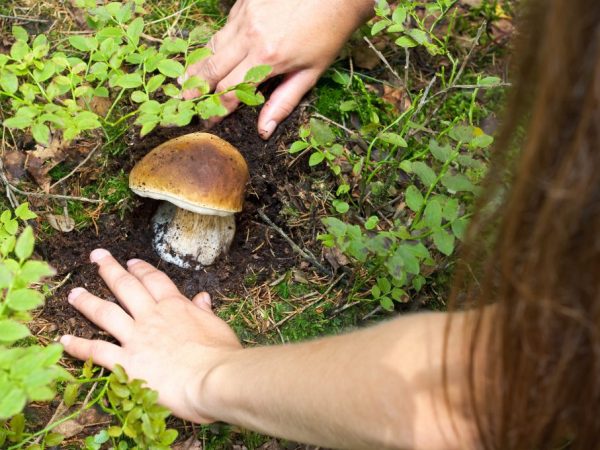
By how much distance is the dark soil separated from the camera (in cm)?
224

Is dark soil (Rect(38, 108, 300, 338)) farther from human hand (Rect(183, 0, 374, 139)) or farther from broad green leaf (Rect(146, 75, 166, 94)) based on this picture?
broad green leaf (Rect(146, 75, 166, 94))

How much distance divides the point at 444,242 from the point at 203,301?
880mm

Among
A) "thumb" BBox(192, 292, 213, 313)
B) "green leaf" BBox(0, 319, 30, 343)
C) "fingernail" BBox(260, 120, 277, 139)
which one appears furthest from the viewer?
"fingernail" BBox(260, 120, 277, 139)

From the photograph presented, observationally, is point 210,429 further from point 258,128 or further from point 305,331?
point 258,128

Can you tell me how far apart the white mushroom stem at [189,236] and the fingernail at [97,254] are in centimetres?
20

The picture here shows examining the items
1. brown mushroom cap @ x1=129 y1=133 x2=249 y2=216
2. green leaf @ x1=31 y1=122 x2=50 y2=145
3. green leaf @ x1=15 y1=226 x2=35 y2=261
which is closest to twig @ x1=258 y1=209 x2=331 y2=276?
brown mushroom cap @ x1=129 y1=133 x2=249 y2=216

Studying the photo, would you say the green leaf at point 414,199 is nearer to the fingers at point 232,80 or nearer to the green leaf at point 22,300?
the fingers at point 232,80

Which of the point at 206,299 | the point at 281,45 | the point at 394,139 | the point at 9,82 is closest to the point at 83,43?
the point at 9,82

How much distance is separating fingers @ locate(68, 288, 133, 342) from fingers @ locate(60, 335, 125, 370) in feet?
0.17

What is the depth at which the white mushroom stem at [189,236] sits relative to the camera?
7.69 ft

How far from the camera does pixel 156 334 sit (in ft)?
6.38

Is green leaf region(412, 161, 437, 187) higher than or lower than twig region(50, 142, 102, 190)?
higher

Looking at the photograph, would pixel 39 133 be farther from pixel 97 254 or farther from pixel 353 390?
pixel 353 390

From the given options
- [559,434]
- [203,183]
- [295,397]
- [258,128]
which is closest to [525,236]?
[559,434]
